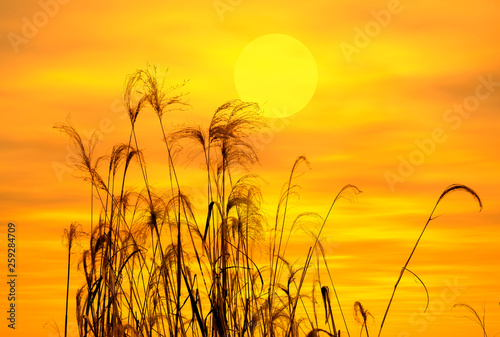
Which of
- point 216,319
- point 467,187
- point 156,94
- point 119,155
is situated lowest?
point 216,319

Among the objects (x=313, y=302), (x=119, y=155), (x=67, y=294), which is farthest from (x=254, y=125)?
(x=67, y=294)

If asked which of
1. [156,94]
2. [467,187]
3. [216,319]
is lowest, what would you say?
[216,319]

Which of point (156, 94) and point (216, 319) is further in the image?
point (156, 94)

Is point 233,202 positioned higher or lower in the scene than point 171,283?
higher

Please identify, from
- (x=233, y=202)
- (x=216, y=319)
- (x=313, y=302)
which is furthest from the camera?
(x=313, y=302)

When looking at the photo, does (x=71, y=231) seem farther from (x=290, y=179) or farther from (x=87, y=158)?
(x=290, y=179)

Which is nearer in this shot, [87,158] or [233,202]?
[233,202]

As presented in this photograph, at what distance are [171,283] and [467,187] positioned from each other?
8.46 feet

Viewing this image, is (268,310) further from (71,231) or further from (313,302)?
(71,231)

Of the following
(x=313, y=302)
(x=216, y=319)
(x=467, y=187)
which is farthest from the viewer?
(x=313, y=302)

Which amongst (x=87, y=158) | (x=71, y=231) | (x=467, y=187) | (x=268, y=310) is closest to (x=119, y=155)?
(x=87, y=158)

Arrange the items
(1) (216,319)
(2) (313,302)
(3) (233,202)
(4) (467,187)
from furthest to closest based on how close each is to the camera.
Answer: (2) (313,302), (3) (233,202), (1) (216,319), (4) (467,187)

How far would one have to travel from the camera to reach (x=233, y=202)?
6.39m

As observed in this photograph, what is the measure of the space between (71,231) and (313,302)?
228 cm
